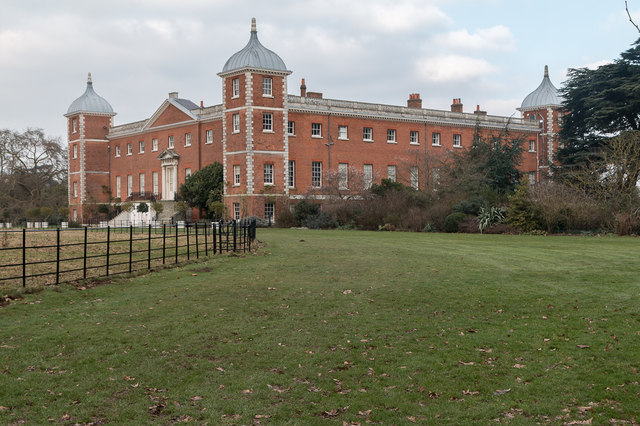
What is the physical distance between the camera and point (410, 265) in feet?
54.4

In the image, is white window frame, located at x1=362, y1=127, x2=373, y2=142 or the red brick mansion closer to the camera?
the red brick mansion

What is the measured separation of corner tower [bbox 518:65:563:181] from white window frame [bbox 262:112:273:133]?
A: 27399 millimetres

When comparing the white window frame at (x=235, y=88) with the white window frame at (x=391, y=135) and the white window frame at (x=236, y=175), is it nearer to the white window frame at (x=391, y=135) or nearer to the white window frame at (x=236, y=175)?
the white window frame at (x=236, y=175)

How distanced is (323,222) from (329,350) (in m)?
30.2

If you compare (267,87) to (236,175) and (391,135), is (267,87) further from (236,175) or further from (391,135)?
(391,135)

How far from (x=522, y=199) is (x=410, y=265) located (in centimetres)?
1671

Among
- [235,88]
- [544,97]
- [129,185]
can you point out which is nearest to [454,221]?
[235,88]

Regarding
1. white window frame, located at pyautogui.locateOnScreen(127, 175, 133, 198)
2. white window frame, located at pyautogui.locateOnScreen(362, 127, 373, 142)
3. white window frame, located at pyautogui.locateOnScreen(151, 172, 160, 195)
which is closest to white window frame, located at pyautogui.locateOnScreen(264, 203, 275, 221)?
white window frame, located at pyautogui.locateOnScreen(362, 127, 373, 142)

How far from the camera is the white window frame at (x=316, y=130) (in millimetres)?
49156

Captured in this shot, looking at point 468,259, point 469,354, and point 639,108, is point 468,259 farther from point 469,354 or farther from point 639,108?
point 639,108

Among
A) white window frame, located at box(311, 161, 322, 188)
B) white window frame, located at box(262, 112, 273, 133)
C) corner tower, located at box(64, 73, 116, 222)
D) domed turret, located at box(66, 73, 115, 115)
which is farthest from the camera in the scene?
domed turret, located at box(66, 73, 115, 115)

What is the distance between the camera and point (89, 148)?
205ft

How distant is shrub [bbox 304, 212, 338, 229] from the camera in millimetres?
38594

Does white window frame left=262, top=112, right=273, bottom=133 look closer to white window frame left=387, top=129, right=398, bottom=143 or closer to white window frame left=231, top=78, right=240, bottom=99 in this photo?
white window frame left=231, top=78, right=240, bottom=99
